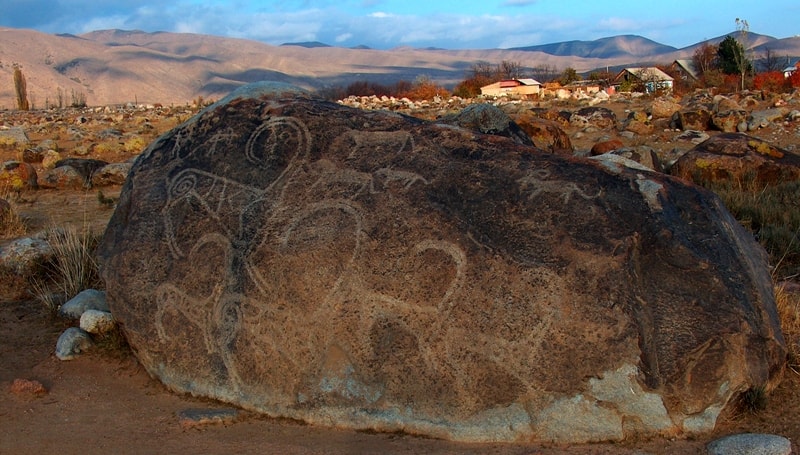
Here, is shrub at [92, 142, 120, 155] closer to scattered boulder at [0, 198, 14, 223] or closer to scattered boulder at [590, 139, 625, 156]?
scattered boulder at [0, 198, 14, 223]

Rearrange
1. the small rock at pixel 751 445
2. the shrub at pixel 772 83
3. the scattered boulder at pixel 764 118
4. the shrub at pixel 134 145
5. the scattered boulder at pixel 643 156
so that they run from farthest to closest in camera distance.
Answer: the shrub at pixel 772 83 < the shrub at pixel 134 145 < the scattered boulder at pixel 764 118 < the scattered boulder at pixel 643 156 < the small rock at pixel 751 445

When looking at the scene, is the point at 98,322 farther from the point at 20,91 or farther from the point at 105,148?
the point at 20,91

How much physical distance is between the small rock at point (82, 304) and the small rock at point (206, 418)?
5.03 feet

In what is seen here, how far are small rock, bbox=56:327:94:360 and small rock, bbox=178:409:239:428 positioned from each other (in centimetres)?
117

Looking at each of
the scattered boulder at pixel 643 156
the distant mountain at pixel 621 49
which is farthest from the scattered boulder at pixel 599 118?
the distant mountain at pixel 621 49

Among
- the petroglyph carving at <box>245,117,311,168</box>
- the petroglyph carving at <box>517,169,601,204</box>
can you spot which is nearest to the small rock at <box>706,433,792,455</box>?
the petroglyph carving at <box>517,169,601,204</box>

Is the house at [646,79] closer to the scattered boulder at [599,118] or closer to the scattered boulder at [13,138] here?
the scattered boulder at [599,118]

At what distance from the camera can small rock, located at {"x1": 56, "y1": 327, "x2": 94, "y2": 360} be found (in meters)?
4.23

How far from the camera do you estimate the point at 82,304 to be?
4.72 metres

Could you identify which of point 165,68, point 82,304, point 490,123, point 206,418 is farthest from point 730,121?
point 165,68

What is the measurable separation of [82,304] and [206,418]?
5.91 ft

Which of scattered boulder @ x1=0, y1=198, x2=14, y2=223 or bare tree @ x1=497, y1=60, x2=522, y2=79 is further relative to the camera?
bare tree @ x1=497, y1=60, x2=522, y2=79

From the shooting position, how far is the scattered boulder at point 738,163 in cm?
874

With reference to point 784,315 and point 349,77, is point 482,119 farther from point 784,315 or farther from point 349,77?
point 349,77
